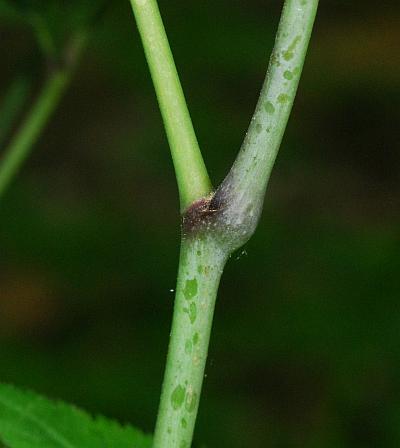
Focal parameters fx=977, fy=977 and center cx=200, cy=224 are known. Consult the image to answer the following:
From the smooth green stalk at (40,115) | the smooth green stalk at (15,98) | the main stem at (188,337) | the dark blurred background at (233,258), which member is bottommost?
the main stem at (188,337)

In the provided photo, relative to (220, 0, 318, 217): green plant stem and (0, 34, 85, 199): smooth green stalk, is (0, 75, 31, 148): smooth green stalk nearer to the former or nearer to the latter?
(0, 34, 85, 199): smooth green stalk

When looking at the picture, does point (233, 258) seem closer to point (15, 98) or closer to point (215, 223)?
point (15, 98)

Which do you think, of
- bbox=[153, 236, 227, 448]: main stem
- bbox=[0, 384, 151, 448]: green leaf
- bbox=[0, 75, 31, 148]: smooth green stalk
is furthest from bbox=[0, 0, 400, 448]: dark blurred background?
bbox=[153, 236, 227, 448]: main stem

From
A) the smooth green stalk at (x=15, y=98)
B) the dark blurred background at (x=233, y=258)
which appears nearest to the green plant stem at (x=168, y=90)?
the smooth green stalk at (x=15, y=98)

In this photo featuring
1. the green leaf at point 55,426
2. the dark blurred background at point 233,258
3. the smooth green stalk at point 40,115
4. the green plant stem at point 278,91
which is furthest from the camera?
the dark blurred background at point 233,258

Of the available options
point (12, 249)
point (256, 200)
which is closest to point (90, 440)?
point (256, 200)

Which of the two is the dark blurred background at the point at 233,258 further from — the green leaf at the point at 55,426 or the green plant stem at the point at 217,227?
the green plant stem at the point at 217,227

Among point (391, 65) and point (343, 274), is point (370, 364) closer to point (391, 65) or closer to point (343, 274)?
point (343, 274)
